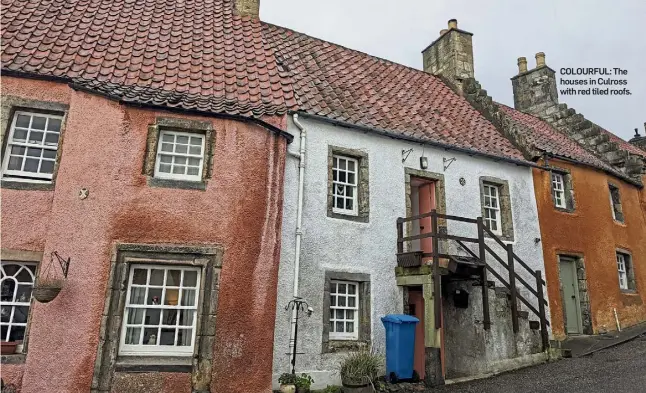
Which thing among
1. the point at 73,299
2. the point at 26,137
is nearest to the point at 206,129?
the point at 26,137

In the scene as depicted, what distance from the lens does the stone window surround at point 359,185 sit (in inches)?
404

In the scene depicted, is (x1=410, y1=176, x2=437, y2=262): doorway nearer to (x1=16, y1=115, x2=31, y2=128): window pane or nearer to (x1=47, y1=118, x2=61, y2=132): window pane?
(x1=47, y1=118, x2=61, y2=132): window pane

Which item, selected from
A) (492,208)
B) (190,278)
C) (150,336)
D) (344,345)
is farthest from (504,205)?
(150,336)

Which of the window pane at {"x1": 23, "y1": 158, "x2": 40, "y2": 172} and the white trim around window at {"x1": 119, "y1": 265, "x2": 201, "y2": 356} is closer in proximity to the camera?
the white trim around window at {"x1": 119, "y1": 265, "x2": 201, "y2": 356}

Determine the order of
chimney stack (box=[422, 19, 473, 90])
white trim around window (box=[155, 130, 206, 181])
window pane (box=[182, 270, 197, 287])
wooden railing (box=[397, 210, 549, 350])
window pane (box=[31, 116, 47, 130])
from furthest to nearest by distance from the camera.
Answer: chimney stack (box=[422, 19, 473, 90]) → wooden railing (box=[397, 210, 549, 350]) → white trim around window (box=[155, 130, 206, 181]) → window pane (box=[31, 116, 47, 130]) → window pane (box=[182, 270, 197, 287])

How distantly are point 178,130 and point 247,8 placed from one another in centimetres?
610

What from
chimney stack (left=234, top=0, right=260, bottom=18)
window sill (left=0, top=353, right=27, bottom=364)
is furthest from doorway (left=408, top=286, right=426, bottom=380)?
chimney stack (left=234, top=0, right=260, bottom=18)

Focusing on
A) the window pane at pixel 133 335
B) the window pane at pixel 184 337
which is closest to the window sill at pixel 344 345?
the window pane at pixel 184 337

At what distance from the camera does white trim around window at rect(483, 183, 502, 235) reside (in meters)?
12.6

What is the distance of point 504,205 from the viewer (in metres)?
12.9

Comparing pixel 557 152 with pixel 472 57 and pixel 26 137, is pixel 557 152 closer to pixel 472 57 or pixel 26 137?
pixel 472 57

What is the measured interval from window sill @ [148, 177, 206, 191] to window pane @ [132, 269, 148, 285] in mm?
1543

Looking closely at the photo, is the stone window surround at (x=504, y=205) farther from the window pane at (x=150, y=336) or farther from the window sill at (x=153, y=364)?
the window pane at (x=150, y=336)

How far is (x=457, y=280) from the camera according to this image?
1112 centimetres
